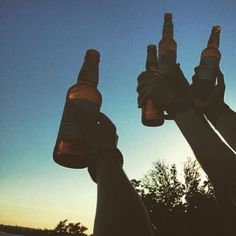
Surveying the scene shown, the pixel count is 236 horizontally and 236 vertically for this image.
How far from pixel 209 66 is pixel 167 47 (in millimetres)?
488

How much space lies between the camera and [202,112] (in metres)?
2.55

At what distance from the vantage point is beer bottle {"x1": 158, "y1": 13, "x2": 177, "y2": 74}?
290 centimetres

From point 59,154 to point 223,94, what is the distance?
1458 millimetres

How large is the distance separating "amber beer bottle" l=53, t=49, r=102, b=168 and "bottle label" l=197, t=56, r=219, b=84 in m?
1.15

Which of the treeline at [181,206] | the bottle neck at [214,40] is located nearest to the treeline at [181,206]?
the treeline at [181,206]

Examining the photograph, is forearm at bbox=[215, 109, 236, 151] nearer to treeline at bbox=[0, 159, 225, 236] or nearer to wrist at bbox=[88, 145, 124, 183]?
wrist at bbox=[88, 145, 124, 183]

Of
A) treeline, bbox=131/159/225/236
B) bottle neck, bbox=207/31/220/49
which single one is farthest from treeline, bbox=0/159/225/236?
bottle neck, bbox=207/31/220/49

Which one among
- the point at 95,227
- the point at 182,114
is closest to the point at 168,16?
the point at 182,114

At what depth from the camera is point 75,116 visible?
1553 millimetres

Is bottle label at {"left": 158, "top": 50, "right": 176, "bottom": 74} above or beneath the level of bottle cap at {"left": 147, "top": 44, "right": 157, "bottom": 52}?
beneath

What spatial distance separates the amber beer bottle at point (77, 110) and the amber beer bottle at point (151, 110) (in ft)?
1.83

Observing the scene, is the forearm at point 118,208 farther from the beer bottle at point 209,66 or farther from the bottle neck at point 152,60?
the bottle neck at point 152,60

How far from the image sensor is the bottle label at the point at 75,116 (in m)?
1.54

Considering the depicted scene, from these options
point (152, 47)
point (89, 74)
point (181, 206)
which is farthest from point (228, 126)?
point (181, 206)
